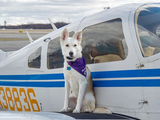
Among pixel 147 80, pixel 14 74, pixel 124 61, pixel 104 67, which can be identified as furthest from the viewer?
pixel 14 74

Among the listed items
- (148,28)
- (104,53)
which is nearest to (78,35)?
(104,53)

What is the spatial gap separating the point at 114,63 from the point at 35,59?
1.79 meters

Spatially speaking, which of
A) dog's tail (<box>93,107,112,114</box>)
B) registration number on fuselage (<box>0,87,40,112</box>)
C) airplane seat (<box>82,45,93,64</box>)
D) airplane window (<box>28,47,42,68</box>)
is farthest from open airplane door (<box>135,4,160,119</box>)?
registration number on fuselage (<box>0,87,40,112</box>)

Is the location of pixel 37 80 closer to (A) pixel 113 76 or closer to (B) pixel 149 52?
(A) pixel 113 76

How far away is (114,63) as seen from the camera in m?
4.05

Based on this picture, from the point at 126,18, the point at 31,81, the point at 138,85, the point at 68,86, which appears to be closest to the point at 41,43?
the point at 31,81


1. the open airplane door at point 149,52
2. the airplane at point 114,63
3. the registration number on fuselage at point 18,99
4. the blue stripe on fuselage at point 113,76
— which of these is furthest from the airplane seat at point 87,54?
the registration number on fuselage at point 18,99

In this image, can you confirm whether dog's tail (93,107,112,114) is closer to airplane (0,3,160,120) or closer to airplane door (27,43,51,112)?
airplane (0,3,160,120)

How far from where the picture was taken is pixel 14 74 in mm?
5684

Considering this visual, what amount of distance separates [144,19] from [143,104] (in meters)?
1.17

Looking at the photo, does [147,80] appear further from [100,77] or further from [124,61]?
[100,77]

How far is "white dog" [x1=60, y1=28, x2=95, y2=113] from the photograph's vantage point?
395 cm

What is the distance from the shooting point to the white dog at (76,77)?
3.95 metres

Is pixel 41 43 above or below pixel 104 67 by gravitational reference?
above
